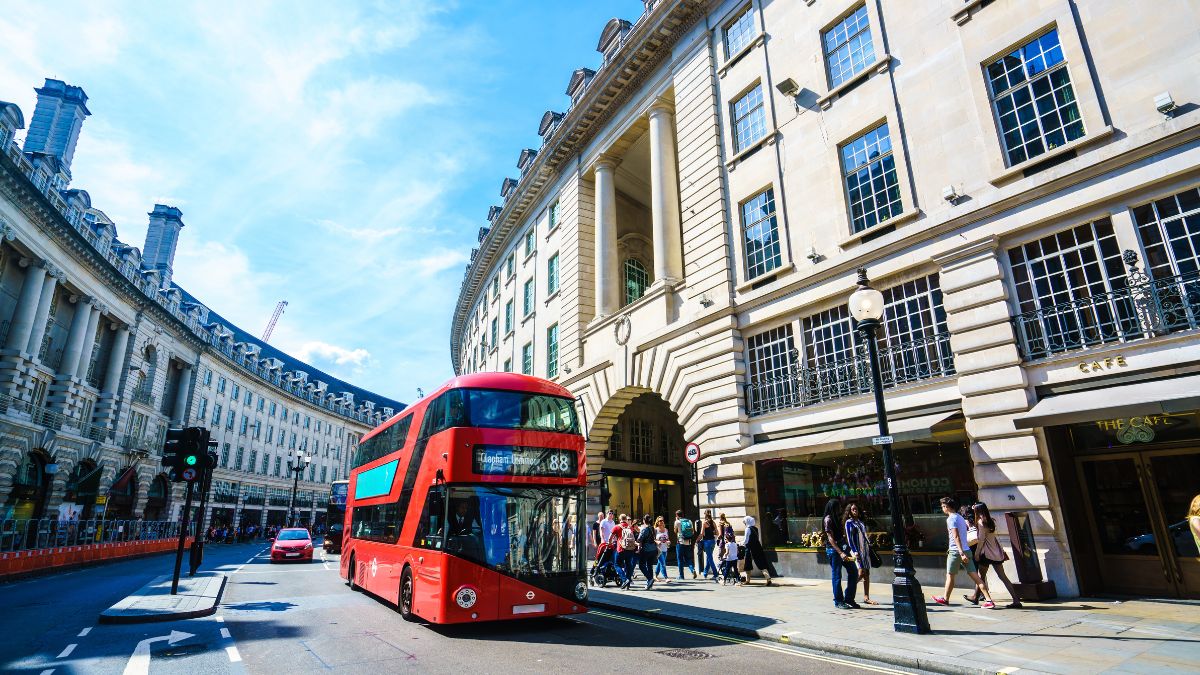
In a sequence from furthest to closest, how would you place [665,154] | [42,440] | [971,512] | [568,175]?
[42,440]
[568,175]
[665,154]
[971,512]

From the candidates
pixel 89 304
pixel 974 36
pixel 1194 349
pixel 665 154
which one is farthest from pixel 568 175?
pixel 89 304

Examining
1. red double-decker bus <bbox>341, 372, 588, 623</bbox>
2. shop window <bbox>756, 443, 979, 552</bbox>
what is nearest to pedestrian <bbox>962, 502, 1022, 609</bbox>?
shop window <bbox>756, 443, 979, 552</bbox>

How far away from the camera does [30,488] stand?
1230 inches

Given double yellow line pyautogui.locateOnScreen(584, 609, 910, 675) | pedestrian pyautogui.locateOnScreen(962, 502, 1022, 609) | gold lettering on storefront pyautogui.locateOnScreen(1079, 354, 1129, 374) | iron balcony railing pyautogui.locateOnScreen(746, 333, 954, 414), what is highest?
iron balcony railing pyautogui.locateOnScreen(746, 333, 954, 414)

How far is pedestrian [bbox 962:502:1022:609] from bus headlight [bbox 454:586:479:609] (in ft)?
27.1

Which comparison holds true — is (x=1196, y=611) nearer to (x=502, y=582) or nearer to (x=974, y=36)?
(x=502, y=582)

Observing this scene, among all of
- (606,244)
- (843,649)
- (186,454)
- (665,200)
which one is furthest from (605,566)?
(606,244)

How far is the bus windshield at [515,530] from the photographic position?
31.2ft

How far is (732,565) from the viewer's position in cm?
1513

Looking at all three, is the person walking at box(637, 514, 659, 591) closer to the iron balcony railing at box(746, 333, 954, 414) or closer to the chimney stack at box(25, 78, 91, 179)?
the iron balcony railing at box(746, 333, 954, 414)

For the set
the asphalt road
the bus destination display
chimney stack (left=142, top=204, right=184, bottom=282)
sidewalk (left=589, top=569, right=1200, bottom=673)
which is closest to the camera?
sidewalk (left=589, top=569, right=1200, bottom=673)

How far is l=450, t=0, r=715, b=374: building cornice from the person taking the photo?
868 inches

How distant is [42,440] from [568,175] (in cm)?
3025

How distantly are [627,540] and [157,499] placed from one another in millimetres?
45536
